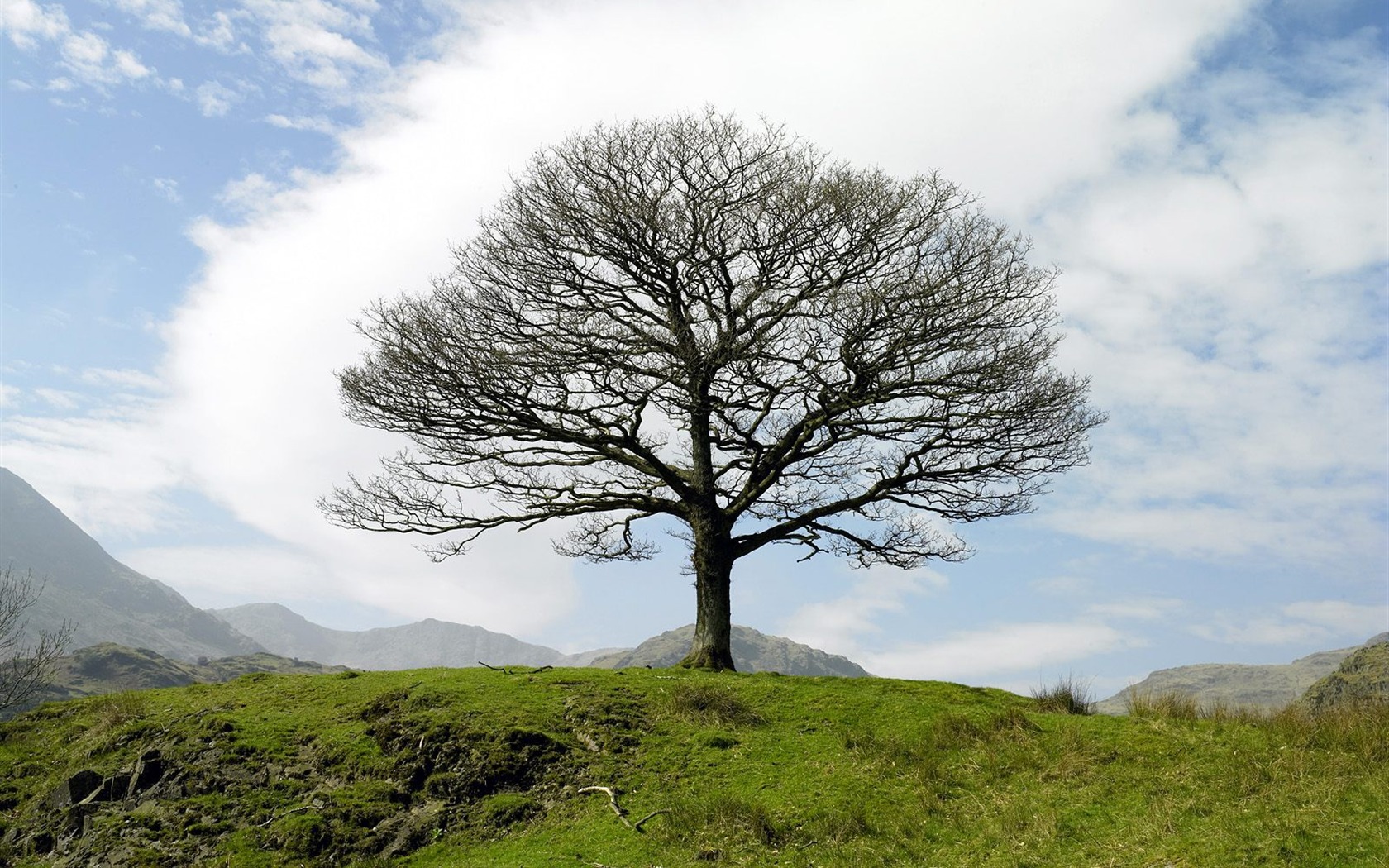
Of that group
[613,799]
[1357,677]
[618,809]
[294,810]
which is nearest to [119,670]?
[294,810]

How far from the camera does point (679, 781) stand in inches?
502

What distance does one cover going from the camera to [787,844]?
1088 cm

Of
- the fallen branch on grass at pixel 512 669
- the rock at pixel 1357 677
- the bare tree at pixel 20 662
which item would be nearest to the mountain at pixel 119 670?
the bare tree at pixel 20 662

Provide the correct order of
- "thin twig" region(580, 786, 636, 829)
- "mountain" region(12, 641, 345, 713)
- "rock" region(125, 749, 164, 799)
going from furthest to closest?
"mountain" region(12, 641, 345, 713) < "rock" region(125, 749, 164, 799) < "thin twig" region(580, 786, 636, 829)

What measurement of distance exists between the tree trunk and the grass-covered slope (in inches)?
93.4

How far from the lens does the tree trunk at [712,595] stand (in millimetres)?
19141

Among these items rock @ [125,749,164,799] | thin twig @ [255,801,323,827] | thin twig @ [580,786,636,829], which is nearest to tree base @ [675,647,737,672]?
thin twig @ [580,786,636,829]

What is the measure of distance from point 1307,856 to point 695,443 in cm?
1328

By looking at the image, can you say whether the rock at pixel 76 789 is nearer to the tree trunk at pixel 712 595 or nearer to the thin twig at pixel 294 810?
the thin twig at pixel 294 810

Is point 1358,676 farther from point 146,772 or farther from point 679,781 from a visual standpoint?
point 146,772

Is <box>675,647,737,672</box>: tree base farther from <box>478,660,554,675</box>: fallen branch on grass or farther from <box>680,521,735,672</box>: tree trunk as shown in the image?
<box>478,660,554,675</box>: fallen branch on grass

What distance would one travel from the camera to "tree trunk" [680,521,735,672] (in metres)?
19.1

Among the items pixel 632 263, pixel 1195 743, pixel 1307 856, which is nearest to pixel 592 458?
pixel 632 263

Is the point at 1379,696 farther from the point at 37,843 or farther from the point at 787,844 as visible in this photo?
the point at 37,843
